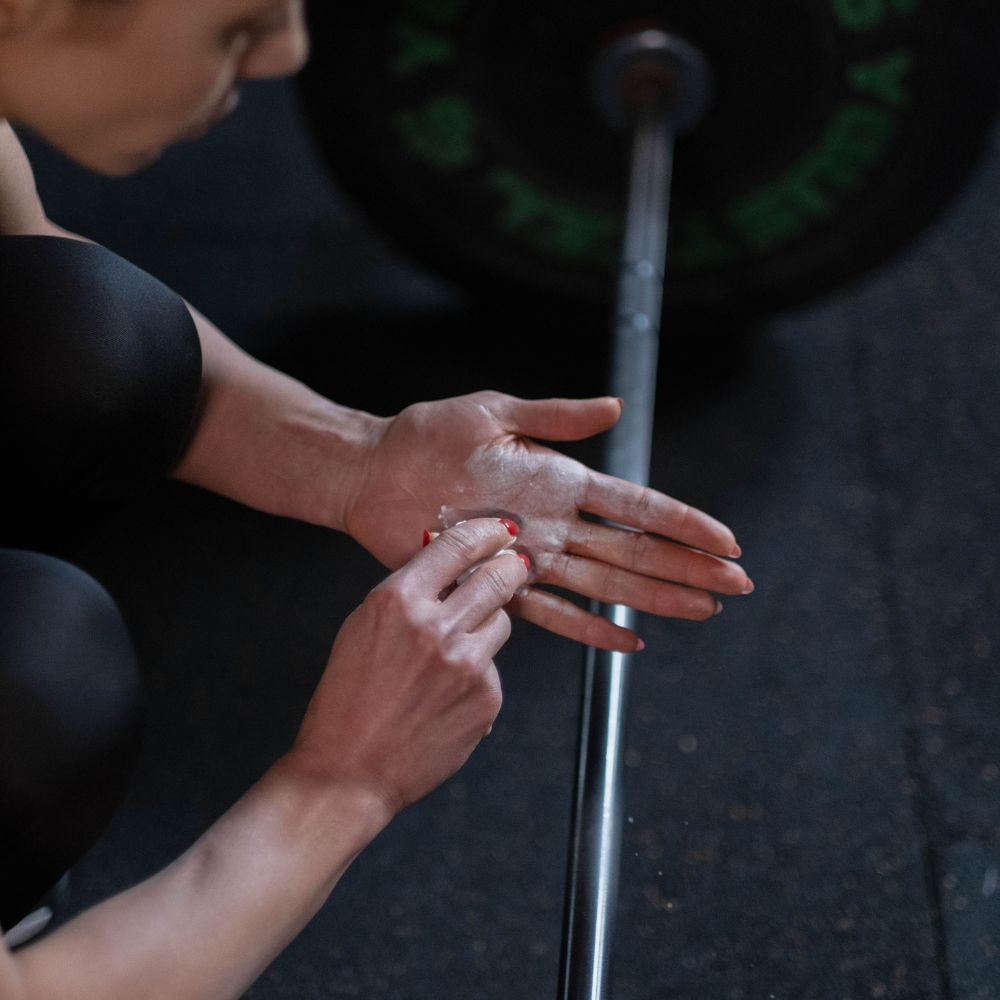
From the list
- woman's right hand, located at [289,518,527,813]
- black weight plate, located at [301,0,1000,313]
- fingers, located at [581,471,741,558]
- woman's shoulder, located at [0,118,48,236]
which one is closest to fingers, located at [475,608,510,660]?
woman's right hand, located at [289,518,527,813]

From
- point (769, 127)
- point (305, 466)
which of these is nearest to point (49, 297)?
point (305, 466)

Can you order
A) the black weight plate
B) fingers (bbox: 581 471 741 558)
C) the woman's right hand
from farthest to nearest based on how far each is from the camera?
the black weight plate < fingers (bbox: 581 471 741 558) < the woman's right hand

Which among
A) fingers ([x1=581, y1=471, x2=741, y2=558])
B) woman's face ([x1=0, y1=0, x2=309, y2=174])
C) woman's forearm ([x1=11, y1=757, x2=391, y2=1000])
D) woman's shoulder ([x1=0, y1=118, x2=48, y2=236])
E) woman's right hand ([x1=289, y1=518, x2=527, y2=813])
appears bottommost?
woman's forearm ([x1=11, y1=757, x2=391, y2=1000])

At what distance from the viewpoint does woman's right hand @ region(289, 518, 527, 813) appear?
0.57m

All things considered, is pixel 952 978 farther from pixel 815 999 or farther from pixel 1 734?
pixel 1 734

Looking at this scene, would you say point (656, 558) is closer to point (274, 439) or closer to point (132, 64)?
point (274, 439)

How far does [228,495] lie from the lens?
815 millimetres

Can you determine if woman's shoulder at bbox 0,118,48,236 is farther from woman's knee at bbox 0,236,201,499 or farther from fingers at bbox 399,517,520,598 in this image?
fingers at bbox 399,517,520,598

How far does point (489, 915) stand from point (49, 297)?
0.45m

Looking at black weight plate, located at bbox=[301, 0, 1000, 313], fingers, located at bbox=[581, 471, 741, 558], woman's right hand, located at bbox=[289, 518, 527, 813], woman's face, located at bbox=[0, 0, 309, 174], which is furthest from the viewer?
black weight plate, located at bbox=[301, 0, 1000, 313]

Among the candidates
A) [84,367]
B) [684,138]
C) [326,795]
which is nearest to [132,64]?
[84,367]

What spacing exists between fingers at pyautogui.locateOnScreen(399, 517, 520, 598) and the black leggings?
20 cm

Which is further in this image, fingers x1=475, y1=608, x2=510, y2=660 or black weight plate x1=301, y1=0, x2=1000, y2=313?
black weight plate x1=301, y1=0, x2=1000, y2=313

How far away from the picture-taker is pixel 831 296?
4.06 feet
